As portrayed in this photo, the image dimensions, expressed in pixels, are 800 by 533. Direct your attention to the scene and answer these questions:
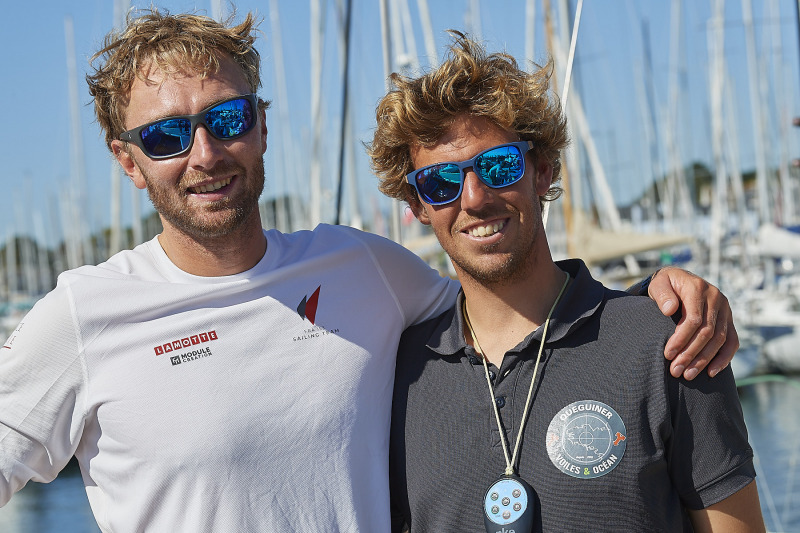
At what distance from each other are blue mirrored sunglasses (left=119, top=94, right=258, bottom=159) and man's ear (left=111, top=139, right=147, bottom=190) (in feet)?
0.46

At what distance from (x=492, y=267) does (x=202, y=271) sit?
97 cm

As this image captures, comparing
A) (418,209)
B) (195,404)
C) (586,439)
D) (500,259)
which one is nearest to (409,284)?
(418,209)

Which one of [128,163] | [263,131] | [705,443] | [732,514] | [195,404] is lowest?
[732,514]

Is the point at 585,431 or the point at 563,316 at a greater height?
the point at 563,316

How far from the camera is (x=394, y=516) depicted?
281 cm

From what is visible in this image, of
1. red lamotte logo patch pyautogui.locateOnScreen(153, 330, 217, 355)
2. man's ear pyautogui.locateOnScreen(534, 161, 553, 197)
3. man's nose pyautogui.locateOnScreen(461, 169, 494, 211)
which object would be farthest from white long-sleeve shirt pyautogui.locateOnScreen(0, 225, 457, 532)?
man's ear pyautogui.locateOnScreen(534, 161, 553, 197)

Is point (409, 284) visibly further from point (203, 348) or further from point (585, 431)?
point (585, 431)

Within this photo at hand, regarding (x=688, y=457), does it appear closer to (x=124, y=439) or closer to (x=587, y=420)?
(x=587, y=420)

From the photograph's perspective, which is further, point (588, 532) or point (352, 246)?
point (352, 246)

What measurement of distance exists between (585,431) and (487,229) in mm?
710

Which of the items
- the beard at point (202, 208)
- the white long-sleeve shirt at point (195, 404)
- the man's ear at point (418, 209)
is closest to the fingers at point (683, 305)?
the man's ear at point (418, 209)

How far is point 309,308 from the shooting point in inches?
115

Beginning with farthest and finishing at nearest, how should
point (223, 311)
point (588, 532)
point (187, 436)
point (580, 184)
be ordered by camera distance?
point (580, 184) < point (223, 311) < point (187, 436) < point (588, 532)

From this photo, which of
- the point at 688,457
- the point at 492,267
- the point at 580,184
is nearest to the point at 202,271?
the point at 492,267
